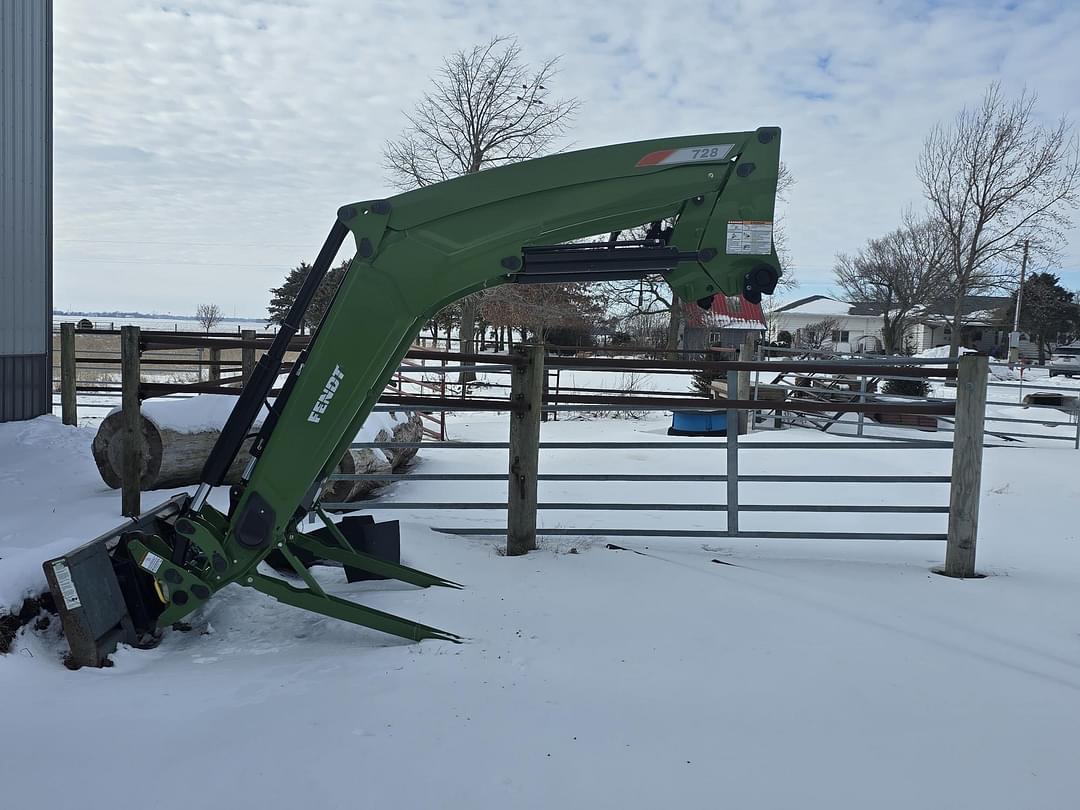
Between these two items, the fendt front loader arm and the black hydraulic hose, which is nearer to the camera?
the fendt front loader arm

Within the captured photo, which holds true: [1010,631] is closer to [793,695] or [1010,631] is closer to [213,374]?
[793,695]

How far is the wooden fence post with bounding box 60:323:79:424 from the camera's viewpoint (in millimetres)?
8953

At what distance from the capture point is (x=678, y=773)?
2391 millimetres

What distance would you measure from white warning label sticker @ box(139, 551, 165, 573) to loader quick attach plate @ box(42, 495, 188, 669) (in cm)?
14

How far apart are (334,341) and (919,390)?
15.4 meters

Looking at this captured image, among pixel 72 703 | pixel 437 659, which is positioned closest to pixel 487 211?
pixel 437 659

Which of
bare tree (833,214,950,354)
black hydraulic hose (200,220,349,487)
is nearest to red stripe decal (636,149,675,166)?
black hydraulic hose (200,220,349,487)

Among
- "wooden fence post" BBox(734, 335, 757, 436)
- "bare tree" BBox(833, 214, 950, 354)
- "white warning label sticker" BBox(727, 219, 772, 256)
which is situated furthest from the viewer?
"bare tree" BBox(833, 214, 950, 354)

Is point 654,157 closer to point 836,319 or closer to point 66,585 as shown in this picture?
point 66,585

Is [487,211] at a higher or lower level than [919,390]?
higher

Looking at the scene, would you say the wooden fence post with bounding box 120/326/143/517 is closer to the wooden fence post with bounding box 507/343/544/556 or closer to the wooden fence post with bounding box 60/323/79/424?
the wooden fence post with bounding box 507/343/544/556

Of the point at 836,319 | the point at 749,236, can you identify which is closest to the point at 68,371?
the point at 749,236

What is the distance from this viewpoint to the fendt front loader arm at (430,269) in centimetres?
301

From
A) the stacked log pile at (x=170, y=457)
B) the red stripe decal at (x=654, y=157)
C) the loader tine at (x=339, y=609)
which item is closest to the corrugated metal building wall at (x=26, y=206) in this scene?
the stacked log pile at (x=170, y=457)
